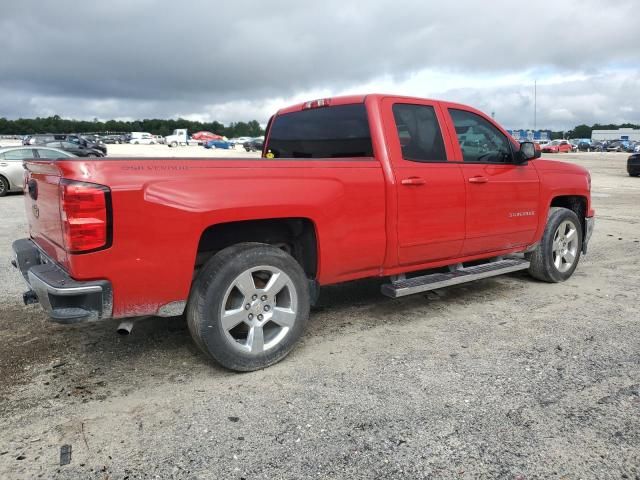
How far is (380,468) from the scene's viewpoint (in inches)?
100

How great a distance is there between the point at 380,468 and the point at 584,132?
163277 mm

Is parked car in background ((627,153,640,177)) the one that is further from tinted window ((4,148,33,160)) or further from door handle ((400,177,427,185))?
tinted window ((4,148,33,160))

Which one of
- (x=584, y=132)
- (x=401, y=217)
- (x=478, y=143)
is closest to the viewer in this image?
(x=401, y=217)

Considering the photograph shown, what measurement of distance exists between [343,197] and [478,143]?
1899 millimetres

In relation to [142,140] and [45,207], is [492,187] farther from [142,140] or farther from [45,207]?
[142,140]

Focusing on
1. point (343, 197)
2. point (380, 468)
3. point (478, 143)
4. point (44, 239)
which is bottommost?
point (380, 468)

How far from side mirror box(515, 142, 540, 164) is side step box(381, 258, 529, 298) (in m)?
1.03

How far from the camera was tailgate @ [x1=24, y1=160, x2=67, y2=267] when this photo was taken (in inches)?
124

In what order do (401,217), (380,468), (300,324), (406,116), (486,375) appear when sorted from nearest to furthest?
(380,468), (486,375), (300,324), (401,217), (406,116)

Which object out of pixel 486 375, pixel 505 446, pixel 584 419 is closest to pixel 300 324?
pixel 486 375

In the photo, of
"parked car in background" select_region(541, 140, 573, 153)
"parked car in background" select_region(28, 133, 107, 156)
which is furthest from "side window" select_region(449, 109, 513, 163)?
"parked car in background" select_region(541, 140, 573, 153)

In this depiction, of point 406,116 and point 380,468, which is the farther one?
point 406,116

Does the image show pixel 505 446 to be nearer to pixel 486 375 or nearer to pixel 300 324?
pixel 486 375

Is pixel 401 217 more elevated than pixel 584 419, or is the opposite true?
pixel 401 217
